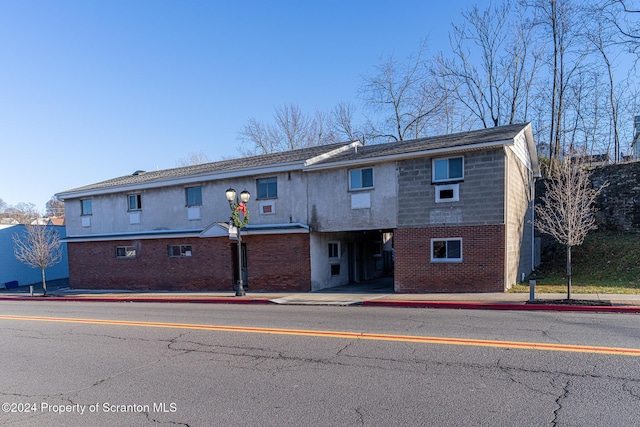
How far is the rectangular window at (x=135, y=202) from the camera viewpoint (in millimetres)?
21002

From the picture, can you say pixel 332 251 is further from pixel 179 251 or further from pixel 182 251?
pixel 179 251

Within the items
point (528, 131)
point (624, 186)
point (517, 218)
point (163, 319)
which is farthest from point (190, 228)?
point (624, 186)

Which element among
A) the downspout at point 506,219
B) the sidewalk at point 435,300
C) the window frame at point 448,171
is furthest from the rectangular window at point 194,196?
the downspout at point 506,219

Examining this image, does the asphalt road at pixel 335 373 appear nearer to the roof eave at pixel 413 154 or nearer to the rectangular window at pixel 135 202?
the roof eave at pixel 413 154

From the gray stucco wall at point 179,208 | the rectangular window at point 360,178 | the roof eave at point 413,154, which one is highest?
the roof eave at point 413,154

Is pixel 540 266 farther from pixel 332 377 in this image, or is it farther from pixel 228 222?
pixel 332 377

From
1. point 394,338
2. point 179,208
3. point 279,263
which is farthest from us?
point 179,208

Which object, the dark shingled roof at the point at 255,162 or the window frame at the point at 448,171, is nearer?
the window frame at the point at 448,171

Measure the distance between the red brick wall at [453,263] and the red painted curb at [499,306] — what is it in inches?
96.9

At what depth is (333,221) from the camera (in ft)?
53.0

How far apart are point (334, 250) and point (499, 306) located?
8.70 m

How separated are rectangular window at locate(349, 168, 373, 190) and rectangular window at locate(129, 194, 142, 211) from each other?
11917 millimetres

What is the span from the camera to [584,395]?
14.5ft

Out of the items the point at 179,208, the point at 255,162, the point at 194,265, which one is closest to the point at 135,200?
the point at 179,208
